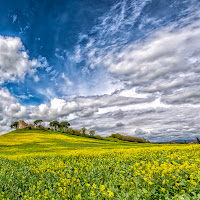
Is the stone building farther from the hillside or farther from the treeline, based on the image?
the hillside

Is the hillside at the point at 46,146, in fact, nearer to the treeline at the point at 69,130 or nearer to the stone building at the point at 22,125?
the treeline at the point at 69,130

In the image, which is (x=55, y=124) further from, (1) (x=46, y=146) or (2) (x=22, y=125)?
(1) (x=46, y=146)

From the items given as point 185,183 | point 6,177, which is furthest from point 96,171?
point 6,177

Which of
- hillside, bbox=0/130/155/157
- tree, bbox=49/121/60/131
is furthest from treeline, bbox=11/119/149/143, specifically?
hillside, bbox=0/130/155/157

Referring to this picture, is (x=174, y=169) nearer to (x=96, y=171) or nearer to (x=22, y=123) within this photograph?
(x=96, y=171)

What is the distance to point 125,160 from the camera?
872 cm

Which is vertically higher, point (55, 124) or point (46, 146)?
point (55, 124)

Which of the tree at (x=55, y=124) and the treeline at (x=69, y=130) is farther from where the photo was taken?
the tree at (x=55, y=124)

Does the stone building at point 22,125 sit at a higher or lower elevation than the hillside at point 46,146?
higher

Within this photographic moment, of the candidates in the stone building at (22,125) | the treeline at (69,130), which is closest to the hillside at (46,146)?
the treeline at (69,130)

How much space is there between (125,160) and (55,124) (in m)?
118

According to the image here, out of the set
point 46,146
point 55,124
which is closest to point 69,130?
point 55,124

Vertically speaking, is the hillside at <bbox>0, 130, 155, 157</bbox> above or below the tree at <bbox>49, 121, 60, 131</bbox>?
below

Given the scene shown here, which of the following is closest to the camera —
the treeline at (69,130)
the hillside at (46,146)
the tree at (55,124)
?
the hillside at (46,146)
